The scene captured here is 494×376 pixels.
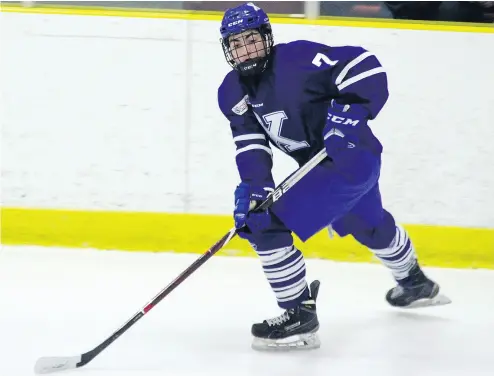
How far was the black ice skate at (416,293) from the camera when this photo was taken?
9.62 feet

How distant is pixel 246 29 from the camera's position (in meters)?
2.42

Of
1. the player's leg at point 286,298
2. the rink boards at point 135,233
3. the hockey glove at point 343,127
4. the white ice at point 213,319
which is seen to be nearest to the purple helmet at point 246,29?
the hockey glove at point 343,127

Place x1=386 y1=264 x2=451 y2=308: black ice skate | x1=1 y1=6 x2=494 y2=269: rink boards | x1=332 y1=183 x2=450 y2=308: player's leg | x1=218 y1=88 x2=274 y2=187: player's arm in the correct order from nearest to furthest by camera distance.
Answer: x1=218 y1=88 x2=274 y2=187: player's arm → x1=332 y1=183 x2=450 y2=308: player's leg → x1=386 y1=264 x2=451 y2=308: black ice skate → x1=1 y1=6 x2=494 y2=269: rink boards

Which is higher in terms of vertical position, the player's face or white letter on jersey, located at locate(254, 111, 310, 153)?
the player's face

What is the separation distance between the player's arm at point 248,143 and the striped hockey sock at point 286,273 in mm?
203

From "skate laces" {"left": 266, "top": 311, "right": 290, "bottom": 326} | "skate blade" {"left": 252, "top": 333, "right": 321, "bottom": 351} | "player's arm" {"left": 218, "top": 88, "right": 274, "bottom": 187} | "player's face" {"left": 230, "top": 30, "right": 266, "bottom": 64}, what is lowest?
"skate blade" {"left": 252, "top": 333, "right": 321, "bottom": 351}

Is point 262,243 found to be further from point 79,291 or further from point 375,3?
point 375,3

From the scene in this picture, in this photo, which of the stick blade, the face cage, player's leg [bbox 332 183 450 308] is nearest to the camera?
the stick blade

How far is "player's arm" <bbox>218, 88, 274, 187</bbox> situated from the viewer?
8.45ft

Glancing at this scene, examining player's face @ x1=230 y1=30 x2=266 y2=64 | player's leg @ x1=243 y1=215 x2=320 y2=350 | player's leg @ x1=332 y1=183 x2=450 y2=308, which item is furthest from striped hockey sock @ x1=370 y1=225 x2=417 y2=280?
player's face @ x1=230 y1=30 x2=266 y2=64

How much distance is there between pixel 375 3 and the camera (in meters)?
3.50

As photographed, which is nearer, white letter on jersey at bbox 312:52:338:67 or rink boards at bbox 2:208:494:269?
white letter on jersey at bbox 312:52:338:67

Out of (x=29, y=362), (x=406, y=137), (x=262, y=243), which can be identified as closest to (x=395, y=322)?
(x=262, y=243)

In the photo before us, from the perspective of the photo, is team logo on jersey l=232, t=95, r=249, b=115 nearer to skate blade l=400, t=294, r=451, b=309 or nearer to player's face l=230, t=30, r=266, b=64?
player's face l=230, t=30, r=266, b=64
